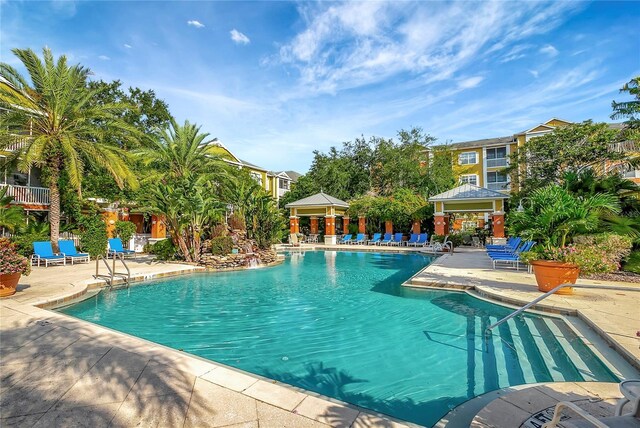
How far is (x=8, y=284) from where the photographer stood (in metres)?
7.07

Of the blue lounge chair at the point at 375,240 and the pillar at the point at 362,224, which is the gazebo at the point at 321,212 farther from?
the blue lounge chair at the point at 375,240

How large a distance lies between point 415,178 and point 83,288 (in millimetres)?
30971

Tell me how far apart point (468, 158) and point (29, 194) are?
42.4 meters

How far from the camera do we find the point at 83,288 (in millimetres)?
8438

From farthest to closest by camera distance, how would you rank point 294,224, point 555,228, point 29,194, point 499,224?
1. point 294,224
2. point 499,224
3. point 29,194
4. point 555,228

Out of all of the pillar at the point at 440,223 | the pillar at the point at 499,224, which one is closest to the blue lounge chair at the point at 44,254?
the pillar at the point at 440,223

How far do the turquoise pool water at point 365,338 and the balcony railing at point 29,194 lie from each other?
13.2m

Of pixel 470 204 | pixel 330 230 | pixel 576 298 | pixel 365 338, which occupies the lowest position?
pixel 365 338

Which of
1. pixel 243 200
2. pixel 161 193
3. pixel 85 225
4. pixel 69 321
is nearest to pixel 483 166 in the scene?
pixel 243 200

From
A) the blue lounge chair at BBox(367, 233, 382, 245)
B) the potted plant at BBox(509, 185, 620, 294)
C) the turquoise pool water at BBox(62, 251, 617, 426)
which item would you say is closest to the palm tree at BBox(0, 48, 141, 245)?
the turquoise pool water at BBox(62, 251, 617, 426)

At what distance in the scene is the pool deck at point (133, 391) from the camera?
2.71 metres

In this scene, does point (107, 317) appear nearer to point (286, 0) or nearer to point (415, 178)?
point (286, 0)

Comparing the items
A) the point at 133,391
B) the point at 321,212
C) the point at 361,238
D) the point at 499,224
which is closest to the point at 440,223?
the point at 499,224

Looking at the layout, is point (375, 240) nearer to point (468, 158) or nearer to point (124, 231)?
point (124, 231)
